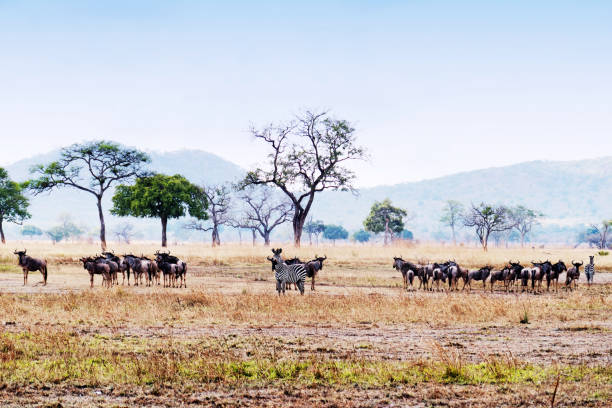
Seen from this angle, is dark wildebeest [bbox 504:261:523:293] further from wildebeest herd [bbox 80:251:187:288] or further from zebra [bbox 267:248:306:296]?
wildebeest herd [bbox 80:251:187:288]

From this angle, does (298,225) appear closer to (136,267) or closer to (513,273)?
(136,267)

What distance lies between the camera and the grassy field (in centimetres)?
1055

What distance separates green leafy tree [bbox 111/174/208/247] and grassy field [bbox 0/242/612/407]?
52.3 metres

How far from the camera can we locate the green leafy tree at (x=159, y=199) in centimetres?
7850

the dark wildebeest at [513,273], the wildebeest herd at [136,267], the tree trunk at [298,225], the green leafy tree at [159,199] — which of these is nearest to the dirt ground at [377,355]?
the wildebeest herd at [136,267]

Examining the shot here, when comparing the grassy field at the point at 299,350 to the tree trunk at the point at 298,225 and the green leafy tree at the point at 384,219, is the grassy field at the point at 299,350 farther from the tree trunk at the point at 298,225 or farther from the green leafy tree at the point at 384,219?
the green leafy tree at the point at 384,219

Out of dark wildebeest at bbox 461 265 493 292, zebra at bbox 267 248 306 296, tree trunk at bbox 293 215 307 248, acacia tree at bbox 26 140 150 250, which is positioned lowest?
dark wildebeest at bbox 461 265 493 292

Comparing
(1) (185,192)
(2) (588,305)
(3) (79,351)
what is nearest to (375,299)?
(2) (588,305)

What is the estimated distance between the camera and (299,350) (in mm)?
14125

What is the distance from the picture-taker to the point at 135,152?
265 ft

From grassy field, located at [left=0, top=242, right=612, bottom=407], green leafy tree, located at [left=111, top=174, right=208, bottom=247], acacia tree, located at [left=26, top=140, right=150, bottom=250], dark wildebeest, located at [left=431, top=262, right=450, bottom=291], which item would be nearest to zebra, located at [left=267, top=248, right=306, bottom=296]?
grassy field, located at [left=0, top=242, right=612, bottom=407]

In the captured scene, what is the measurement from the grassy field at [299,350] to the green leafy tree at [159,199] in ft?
171

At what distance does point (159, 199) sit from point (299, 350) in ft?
221

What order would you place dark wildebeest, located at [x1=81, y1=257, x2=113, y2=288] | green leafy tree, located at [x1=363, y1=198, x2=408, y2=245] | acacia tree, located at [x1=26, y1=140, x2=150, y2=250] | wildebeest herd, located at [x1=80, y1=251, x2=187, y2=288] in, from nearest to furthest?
dark wildebeest, located at [x1=81, y1=257, x2=113, y2=288]
wildebeest herd, located at [x1=80, y1=251, x2=187, y2=288]
acacia tree, located at [x1=26, y1=140, x2=150, y2=250]
green leafy tree, located at [x1=363, y1=198, x2=408, y2=245]
